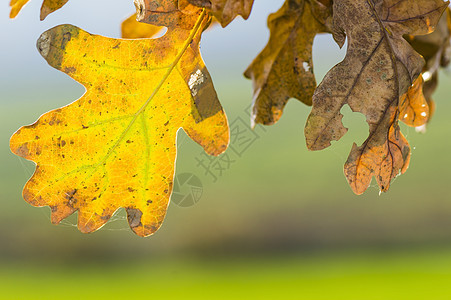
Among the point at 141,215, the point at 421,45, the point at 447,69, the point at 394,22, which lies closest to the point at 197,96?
the point at 141,215

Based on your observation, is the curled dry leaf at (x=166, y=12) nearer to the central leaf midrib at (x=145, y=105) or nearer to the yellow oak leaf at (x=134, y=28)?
the central leaf midrib at (x=145, y=105)

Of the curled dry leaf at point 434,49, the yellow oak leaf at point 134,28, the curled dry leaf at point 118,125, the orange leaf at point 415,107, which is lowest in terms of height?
the curled dry leaf at point 118,125

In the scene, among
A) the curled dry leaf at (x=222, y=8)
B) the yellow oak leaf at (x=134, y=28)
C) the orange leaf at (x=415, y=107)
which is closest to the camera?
the curled dry leaf at (x=222, y=8)

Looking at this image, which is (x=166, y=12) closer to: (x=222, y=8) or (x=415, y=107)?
(x=222, y=8)

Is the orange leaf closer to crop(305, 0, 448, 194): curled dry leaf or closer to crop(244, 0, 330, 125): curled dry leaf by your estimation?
crop(305, 0, 448, 194): curled dry leaf

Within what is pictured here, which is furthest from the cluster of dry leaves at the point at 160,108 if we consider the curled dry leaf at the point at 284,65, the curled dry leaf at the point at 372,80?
the curled dry leaf at the point at 284,65

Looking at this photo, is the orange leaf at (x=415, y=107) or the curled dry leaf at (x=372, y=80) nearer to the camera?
the curled dry leaf at (x=372, y=80)
